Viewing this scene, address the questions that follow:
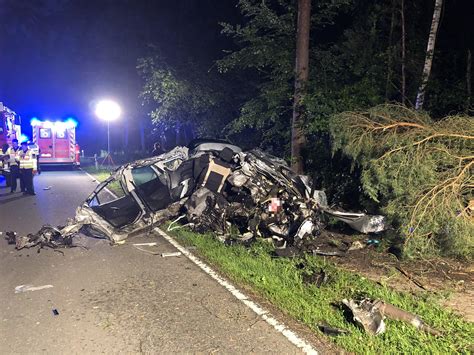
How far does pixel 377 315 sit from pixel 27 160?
1278 cm

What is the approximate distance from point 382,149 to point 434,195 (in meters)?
1.32

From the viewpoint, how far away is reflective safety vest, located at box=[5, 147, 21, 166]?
1394cm

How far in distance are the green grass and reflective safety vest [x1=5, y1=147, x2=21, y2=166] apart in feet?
30.6

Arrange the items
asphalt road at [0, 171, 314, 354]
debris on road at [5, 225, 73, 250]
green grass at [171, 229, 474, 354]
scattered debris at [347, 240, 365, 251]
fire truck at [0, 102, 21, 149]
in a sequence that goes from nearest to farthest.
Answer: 1. green grass at [171, 229, 474, 354]
2. asphalt road at [0, 171, 314, 354]
3. scattered debris at [347, 240, 365, 251]
4. debris on road at [5, 225, 73, 250]
5. fire truck at [0, 102, 21, 149]

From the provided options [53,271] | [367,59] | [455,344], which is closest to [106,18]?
[367,59]

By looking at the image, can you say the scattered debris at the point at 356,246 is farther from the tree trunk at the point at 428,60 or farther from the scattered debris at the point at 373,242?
the tree trunk at the point at 428,60

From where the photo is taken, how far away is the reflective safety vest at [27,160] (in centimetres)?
1373

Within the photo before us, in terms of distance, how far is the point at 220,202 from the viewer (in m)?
8.26

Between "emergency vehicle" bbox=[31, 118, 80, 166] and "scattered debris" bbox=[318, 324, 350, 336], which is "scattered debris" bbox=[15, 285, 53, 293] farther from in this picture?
"emergency vehicle" bbox=[31, 118, 80, 166]

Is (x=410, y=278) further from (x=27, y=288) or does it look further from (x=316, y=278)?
(x=27, y=288)

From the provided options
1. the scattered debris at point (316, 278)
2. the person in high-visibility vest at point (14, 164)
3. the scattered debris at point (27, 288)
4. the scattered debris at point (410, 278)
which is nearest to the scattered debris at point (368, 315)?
the scattered debris at point (316, 278)

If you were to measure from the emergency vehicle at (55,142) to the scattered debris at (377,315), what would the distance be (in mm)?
22603

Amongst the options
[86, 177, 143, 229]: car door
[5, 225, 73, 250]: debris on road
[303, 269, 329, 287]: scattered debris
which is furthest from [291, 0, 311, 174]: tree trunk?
[5, 225, 73, 250]: debris on road

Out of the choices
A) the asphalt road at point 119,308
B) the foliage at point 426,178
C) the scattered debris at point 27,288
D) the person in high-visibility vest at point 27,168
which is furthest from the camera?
the person in high-visibility vest at point 27,168
